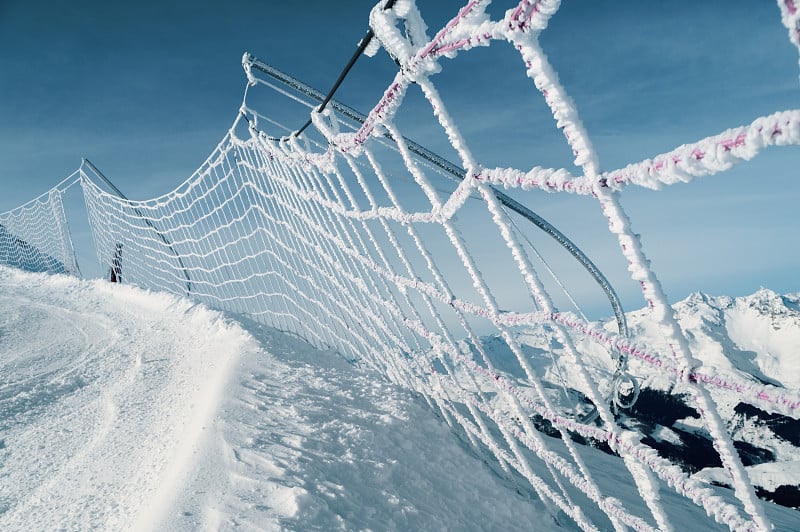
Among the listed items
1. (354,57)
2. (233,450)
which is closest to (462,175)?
(354,57)

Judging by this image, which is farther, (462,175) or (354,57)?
(462,175)

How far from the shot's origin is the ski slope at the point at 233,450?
1602mm

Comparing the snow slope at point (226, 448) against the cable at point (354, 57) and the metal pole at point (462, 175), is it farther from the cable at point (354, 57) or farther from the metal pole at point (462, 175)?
the cable at point (354, 57)

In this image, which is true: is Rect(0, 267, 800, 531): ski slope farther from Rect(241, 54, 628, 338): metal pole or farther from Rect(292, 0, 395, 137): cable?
Rect(292, 0, 395, 137): cable

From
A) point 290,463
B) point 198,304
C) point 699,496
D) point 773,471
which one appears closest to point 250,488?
point 290,463

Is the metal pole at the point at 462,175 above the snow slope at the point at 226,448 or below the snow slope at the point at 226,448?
above

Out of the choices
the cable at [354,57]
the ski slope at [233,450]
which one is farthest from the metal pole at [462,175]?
the ski slope at [233,450]

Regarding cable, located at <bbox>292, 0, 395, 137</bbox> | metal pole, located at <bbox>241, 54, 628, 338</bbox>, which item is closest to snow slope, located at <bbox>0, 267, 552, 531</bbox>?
metal pole, located at <bbox>241, 54, 628, 338</bbox>

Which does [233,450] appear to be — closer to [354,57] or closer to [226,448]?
[226,448]

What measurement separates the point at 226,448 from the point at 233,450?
4cm

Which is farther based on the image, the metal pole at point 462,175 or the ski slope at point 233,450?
the metal pole at point 462,175

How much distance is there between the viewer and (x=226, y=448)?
1884 millimetres

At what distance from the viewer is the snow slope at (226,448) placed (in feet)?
5.24

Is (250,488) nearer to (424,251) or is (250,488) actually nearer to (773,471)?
(424,251)
